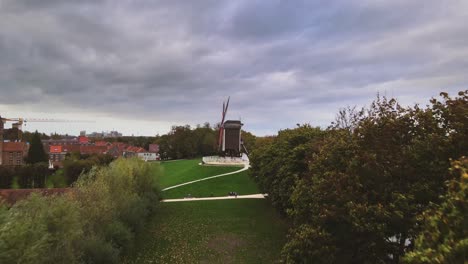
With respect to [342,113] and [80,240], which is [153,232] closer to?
[80,240]

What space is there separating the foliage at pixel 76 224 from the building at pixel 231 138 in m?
34.4

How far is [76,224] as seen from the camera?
53.4 feet

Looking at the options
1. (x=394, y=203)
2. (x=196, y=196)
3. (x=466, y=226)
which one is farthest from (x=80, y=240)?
(x=196, y=196)

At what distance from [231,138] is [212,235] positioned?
3761cm

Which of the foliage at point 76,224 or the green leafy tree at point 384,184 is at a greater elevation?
the green leafy tree at point 384,184

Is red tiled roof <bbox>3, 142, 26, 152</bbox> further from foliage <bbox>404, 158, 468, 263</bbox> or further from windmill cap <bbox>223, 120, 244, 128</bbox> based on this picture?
foliage <bbox>404, 158, 468, 263</bbox>

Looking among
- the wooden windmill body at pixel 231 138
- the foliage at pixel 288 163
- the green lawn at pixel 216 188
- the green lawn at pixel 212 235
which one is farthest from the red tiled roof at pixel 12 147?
the foliage at pixel 288 163

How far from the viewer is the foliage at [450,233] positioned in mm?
4840

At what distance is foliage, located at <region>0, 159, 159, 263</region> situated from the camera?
11.5 metres

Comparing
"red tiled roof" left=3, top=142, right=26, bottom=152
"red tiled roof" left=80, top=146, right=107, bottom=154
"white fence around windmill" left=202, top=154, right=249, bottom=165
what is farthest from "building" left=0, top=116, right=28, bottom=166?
"white fence around windmill" left=202, top=154, right=249, bottom=165

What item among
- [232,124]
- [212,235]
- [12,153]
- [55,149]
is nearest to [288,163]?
[212,235]

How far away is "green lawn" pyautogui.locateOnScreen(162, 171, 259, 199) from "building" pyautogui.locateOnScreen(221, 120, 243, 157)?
13.5 metres

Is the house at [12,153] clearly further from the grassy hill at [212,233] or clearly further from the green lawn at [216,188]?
the grassy hill at [212,233]

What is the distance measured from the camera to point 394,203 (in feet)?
33.9
